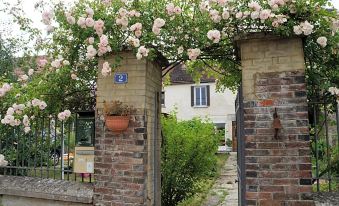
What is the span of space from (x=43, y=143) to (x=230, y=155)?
14.0 meters

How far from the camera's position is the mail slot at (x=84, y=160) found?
15.8 feet

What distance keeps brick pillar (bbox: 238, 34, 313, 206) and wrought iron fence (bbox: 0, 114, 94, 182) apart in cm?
242

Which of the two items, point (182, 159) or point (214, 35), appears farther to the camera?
point (182, 159)

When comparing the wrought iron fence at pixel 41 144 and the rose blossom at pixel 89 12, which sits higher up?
the rose blossom at pixel 89 12

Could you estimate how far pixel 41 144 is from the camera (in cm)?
525

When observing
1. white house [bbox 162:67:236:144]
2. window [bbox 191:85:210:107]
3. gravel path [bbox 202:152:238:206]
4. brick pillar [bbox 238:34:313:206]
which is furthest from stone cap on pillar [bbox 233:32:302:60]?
window [bbox 191:85:210:107]

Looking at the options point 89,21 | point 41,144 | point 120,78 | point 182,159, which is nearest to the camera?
point 89,21

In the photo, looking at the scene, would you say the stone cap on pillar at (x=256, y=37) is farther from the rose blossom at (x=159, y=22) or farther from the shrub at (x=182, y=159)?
the shrub at (x=182, y=159)

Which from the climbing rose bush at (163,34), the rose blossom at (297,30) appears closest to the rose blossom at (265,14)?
the climbing rose bush at (163,34)

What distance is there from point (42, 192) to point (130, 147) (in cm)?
166

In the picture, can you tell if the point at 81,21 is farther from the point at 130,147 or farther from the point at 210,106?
the point at 210,106

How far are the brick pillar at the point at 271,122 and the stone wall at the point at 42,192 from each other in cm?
235

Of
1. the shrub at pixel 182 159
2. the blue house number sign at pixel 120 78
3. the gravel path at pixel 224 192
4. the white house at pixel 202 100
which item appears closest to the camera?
the blue house number sign at pixel 120 78

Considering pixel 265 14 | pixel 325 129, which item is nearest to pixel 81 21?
pixel 265 14
